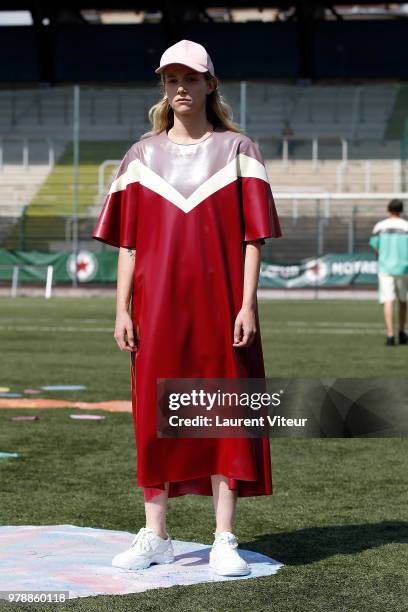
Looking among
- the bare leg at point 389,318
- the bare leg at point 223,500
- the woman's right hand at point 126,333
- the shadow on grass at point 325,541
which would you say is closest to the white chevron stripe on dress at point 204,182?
the woman's right hand at point 126,333

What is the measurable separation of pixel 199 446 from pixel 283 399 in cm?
61

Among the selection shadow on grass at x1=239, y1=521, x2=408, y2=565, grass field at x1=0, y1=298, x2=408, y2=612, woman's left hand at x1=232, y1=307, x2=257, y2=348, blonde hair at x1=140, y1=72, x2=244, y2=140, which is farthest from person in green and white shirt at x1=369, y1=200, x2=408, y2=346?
woman's left hand at x1=232, y1=307, x2=257, y2=348

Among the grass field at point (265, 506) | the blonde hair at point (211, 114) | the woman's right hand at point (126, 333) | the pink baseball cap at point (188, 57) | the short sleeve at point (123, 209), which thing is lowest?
the grass field at point (265, 506)

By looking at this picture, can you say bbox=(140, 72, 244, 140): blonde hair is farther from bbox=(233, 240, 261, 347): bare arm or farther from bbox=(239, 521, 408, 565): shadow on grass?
bbox=(239, 521, 408, 565): shadow on grass

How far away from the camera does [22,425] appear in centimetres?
913

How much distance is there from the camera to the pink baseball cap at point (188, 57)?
15.6ft

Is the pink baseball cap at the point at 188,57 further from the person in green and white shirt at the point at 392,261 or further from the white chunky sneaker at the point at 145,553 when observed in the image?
the person in green and white shirt at the point at 392,261

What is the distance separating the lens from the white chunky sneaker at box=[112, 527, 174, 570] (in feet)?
15.8

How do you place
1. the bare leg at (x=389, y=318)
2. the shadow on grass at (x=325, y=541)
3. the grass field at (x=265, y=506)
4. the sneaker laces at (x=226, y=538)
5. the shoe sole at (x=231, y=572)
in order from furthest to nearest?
the bare leg at (x=389, y=318) < the shadow on grass at (x=325, y=541) < the sneaker laces at (x=226, y=538) < the shoe sole at (x=231, y=572) < the grass field at (x=265, y=506)

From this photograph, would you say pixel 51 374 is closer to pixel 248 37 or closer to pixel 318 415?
pixel 318 415

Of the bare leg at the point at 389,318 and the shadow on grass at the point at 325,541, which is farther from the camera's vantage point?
the bare leg at the point at 389,318

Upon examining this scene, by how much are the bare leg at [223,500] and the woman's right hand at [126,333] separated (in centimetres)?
57

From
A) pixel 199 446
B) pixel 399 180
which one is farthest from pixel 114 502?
pixel 399 180

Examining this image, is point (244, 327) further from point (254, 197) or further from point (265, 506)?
point (265, 506)
